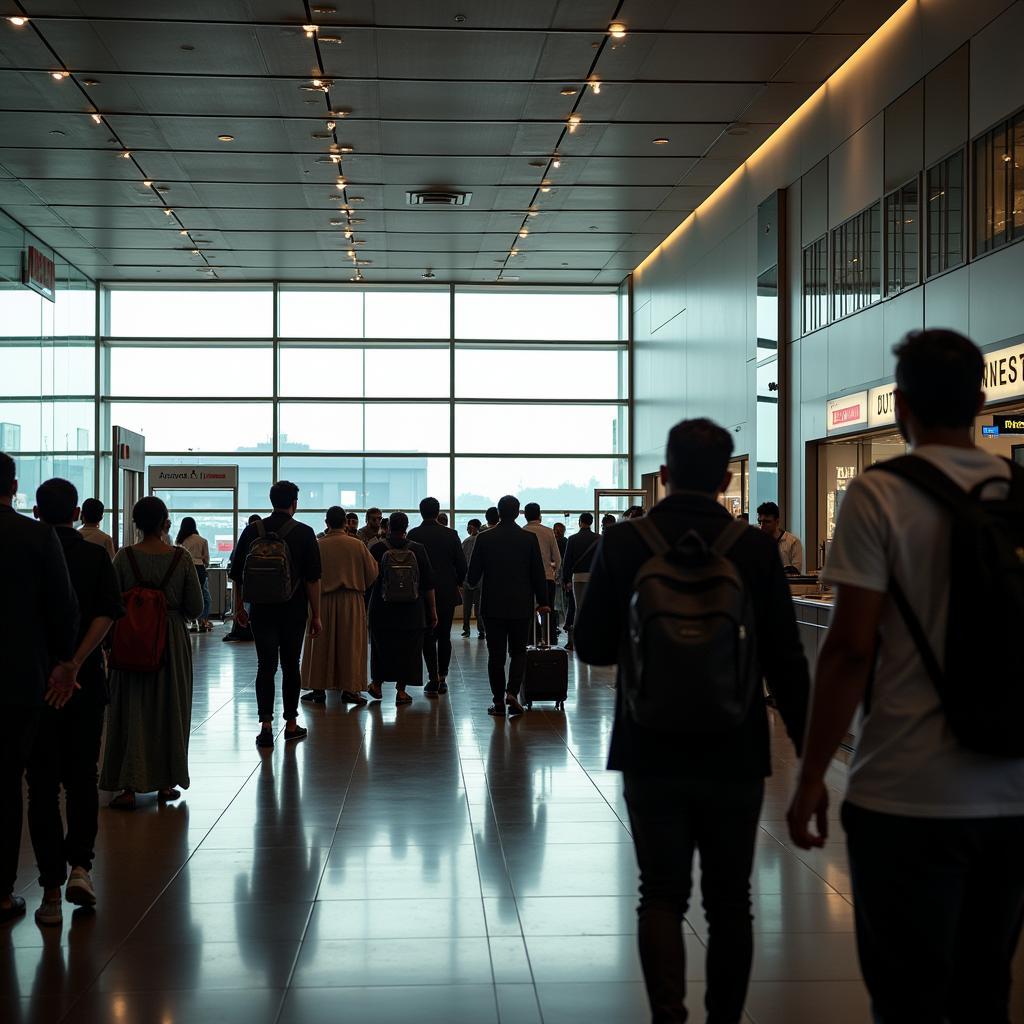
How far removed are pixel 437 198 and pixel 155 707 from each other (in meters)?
12.6

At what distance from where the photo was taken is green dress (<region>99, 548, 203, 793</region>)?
20.4 feet

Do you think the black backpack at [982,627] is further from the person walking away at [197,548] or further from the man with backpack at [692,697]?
the person walking away at [197,548]

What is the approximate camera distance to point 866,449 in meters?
13.8

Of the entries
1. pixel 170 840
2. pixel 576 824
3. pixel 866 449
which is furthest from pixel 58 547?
pixel 866 449

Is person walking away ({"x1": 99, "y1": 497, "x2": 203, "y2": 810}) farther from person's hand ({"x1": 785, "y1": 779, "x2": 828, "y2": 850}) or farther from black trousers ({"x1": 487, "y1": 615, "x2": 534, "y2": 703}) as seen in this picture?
person's hand ({"x1": 785, "y1": 779, "x2": 828, "y2": 850})

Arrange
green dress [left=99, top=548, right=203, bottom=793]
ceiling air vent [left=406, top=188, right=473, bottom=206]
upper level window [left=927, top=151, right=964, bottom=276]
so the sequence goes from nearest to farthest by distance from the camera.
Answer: green dress [left=99, top=548, right=203, bottom=793]
upper level window [left=927, top=151, right=964, bottom=276]
ceiling air vent [left=406, top=188, right=473, bottom=206]

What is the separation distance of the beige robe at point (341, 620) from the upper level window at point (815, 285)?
256 inches

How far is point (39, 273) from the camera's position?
20.0m

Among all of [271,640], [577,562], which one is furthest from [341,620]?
[577,562]

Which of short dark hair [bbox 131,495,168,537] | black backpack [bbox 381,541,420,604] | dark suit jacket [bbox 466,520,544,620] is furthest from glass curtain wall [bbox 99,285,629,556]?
short dark hair [bbox 131,495,168,537]

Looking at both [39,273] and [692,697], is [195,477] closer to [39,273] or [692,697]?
[39,273]

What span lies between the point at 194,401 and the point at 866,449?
14.1 meters

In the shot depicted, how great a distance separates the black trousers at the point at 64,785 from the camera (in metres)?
4.48

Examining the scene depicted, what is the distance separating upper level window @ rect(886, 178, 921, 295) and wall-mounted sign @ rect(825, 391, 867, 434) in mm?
1193
